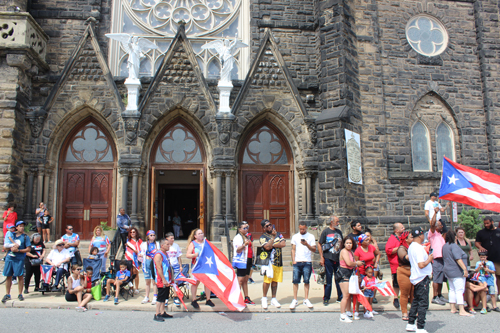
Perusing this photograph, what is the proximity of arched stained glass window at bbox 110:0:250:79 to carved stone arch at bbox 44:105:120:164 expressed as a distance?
228 cm

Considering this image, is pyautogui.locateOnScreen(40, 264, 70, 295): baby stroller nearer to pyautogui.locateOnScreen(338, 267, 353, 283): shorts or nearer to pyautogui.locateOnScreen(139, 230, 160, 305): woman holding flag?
pyautogui.locateOnScreen(139, 230, 160, 305): woman holding flag

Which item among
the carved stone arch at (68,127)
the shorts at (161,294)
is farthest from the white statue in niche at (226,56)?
the shorts at (161,294)

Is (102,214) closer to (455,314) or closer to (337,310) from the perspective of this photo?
(337,310)

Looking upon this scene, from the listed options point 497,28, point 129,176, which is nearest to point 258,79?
point 129,176

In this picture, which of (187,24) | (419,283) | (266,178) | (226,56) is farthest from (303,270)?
(187,24)

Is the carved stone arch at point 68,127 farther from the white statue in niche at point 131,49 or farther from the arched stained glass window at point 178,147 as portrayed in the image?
the white statue in niche at point 131,49

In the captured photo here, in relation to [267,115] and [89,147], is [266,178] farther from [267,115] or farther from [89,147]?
[89,147]

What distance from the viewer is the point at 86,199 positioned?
12.9m

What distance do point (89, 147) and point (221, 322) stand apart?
29.7ft

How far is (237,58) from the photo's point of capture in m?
14.9

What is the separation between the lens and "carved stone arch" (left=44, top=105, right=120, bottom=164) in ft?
41.3

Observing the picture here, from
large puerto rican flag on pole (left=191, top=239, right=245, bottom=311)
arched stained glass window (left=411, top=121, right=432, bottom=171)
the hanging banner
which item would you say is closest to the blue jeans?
large puerto rican flag on pole (left=191, top=239, right=245, bottom=311)

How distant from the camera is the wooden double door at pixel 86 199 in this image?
1280 cm

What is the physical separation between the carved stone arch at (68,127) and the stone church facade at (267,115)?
0.15 feet
